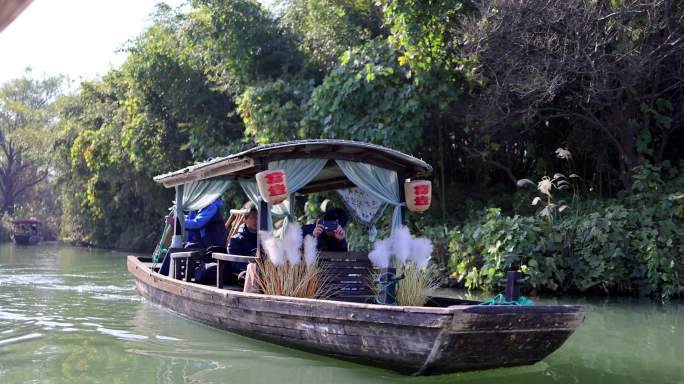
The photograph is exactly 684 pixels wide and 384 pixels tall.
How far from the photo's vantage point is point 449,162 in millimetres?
14719

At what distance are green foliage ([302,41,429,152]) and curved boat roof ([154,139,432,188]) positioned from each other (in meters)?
5.03

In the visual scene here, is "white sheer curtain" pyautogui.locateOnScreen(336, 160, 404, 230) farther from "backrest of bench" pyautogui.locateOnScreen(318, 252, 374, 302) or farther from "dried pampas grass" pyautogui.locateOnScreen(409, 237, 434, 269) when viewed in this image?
"backrest of bench" pyautogui.locateOnScreen(318, 252, 374, 302)

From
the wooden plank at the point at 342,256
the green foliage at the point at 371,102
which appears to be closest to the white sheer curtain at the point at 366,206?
the wooden plank at the point at 342,256

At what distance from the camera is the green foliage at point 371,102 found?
12.2 m

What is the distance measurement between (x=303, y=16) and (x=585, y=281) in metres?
9.61

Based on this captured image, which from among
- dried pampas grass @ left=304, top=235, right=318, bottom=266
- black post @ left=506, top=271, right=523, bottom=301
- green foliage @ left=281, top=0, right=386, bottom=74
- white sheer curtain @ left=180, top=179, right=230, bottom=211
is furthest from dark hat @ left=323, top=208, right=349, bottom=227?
green foliage @ left=281, top=0, right=386, bottom=74

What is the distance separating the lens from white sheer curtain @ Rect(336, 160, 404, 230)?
6.81m

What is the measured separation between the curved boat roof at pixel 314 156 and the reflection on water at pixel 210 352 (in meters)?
1.73

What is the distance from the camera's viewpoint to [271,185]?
6.20 metres

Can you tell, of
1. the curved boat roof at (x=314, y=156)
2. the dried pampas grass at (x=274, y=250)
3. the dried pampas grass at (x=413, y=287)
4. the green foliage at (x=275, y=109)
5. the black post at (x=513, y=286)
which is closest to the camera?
the black post at (x=513, y=286)

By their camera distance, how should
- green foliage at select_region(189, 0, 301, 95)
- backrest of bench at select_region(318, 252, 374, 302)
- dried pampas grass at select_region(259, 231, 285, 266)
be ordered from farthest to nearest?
green foliage at select_region(189, 0, 301, 95) < backrest of bench at select_region(318, 252, 374, 302) < dried pampas grass at select_region(259, 231, 285, 266)

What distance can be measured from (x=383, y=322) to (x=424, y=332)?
14.9 inches

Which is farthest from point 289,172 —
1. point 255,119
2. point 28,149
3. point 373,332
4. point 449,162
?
point 28,149

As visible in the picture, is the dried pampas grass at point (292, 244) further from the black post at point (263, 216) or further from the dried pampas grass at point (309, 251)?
the black post at point (263, 216)
